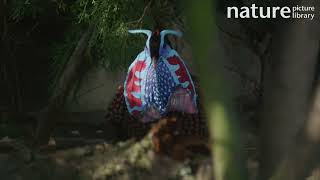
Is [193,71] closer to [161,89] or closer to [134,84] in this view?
[161,89]

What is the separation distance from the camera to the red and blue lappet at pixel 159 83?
406 centimetres

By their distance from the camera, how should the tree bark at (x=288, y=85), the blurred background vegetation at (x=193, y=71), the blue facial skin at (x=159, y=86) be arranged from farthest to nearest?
the blue facial skin at (x=159, y=86) < the tree bark at (x=288, y=85) < the blurred background vegetation at (x=193, y=71)

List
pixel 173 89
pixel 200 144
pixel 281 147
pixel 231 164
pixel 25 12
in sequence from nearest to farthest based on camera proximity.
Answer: pixel 231 164
pixel 281 147
pixel 200 144
pixel 173 89
pixel 25 12

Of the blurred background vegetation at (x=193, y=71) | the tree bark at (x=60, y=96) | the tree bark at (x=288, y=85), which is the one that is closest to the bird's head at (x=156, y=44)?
the blurred background vegetation at (x=193, y=71)

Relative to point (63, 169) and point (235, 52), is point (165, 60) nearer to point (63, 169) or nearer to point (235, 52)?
point (63, 169)

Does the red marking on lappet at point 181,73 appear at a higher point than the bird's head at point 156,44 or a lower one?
lower

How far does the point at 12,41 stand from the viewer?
21.3 feet

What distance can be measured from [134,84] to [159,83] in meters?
0.16

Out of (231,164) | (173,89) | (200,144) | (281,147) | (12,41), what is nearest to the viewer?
(231,164)

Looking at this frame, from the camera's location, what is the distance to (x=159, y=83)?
4.05 metres

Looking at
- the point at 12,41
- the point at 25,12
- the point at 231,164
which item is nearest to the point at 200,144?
the point at 231,164

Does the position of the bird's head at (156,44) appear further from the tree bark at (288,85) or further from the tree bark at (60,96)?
the tree bark at (288,85)

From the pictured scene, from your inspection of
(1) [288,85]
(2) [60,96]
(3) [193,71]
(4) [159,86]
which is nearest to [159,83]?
(4) [159,86]

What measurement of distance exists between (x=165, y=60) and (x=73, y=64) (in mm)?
551
